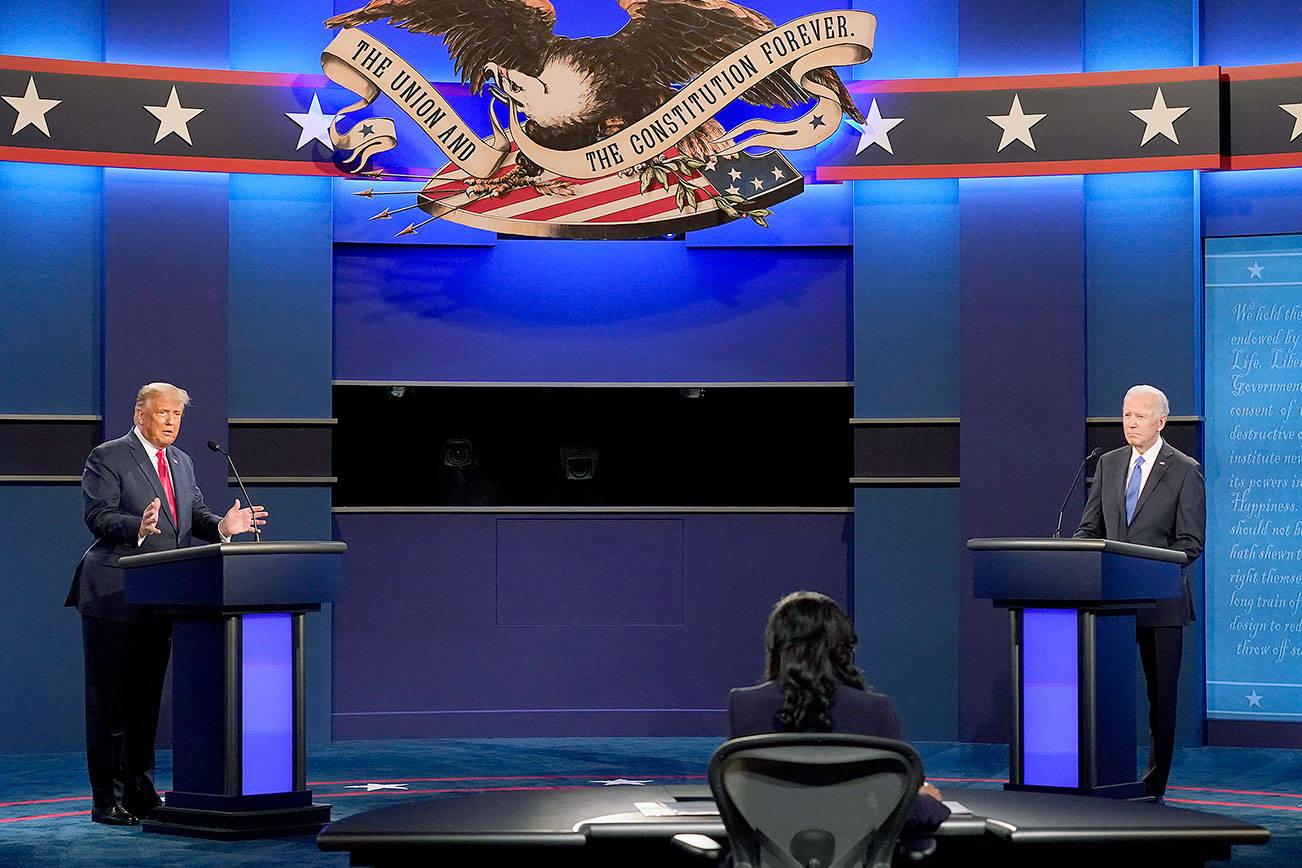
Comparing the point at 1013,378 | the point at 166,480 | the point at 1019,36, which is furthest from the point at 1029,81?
the point at 166,480

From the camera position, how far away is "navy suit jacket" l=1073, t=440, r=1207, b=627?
5586 mm

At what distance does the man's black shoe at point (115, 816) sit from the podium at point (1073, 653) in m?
3.09

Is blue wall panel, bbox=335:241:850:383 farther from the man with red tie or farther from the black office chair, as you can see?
the black office chair

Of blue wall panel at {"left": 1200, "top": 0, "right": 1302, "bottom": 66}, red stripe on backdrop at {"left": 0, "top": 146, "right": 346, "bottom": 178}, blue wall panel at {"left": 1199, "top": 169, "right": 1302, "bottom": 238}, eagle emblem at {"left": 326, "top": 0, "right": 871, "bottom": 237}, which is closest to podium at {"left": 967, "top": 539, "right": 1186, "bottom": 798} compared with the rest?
blue wall panel at {"left": 1199, "top": 169, "right": 1302, "bottom": 238}

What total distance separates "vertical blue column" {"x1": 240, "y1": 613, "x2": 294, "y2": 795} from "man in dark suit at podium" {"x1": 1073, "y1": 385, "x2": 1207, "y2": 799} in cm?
299

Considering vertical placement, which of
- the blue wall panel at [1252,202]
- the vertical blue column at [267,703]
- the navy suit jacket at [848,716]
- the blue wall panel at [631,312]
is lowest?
the vertical blue column at [267,703]

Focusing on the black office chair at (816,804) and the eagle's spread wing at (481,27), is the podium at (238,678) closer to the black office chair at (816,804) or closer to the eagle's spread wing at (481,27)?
the black office chair at (816,804)

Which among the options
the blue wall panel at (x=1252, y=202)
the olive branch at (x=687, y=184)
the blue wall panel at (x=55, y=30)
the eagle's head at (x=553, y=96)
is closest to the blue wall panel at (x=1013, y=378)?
the blue wall panel at (x=1252, y=202)

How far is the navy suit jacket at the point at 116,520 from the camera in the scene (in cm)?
514

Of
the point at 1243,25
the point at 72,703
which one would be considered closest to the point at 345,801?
the point at 72,703

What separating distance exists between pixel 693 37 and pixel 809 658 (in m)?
5.01

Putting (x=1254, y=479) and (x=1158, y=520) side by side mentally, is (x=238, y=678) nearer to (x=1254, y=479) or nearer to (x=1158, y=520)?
(x=1158, y=520)

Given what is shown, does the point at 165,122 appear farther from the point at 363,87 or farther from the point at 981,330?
the point at 981,330

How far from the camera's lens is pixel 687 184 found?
23.7ft
